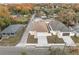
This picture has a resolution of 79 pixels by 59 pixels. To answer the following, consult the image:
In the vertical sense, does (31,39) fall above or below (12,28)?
below

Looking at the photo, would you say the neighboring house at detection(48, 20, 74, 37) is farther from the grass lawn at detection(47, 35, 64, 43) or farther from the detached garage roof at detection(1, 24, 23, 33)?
the detached garage roof at detection(1, 24, 23, 33)

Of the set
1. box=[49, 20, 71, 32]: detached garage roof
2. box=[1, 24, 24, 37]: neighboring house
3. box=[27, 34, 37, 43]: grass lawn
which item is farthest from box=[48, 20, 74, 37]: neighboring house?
box=[1, 24, 24, 37]: neighboring house

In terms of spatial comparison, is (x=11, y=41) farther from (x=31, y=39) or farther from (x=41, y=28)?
(x=41, y=28)

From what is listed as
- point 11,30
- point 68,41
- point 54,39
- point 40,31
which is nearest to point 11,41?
point 11,30

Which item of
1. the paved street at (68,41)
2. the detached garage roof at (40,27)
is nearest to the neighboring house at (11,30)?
the detached garage roof at (40,27)

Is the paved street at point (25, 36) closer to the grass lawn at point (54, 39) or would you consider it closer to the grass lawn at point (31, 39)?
the grass lawn at point (31, 39)

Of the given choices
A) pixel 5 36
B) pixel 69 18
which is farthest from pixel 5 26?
pixel 69 18

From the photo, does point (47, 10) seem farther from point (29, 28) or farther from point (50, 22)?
point (29, 28)

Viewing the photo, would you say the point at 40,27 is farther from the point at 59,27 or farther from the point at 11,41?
the point at 11,41

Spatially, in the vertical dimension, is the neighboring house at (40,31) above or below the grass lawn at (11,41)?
above

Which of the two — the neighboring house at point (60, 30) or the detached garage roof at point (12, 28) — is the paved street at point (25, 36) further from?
the neighboring house at point (60, 30)
